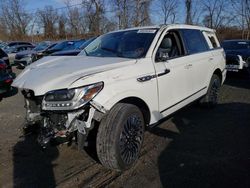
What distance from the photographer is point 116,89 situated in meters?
3.22

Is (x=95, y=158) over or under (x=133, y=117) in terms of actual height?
under

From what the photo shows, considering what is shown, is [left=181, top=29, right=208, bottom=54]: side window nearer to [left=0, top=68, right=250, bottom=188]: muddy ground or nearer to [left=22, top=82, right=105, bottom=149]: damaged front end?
[left=0, top=68, right=250, bottom=188]: muddy ground

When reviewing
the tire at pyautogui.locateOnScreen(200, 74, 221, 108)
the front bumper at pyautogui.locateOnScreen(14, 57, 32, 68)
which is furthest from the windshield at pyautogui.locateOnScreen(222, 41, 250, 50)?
the front bumper at pyautogui.locateOnScreen(14, 57, 32, 68)

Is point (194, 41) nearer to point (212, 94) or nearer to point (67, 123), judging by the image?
point (212, 94)

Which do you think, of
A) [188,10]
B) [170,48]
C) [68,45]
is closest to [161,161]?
[170,48]

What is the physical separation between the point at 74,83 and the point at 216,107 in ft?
14.2

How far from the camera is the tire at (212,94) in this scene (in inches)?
230

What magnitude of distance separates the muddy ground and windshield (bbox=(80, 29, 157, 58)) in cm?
145

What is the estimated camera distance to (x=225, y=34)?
2905 centimetres

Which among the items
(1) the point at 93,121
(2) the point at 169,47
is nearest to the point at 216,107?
(2) the point at 169,47

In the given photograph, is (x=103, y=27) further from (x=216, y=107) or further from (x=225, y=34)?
(x=216, y=107)

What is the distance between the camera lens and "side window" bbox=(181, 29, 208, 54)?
486 cm

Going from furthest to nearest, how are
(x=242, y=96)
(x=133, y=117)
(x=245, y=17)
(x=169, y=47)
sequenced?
(x=245, y=17) < (x=242, y=96) < (x=169, y=47) < (x=133, y=117)

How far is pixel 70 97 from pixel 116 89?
1.83 ft
